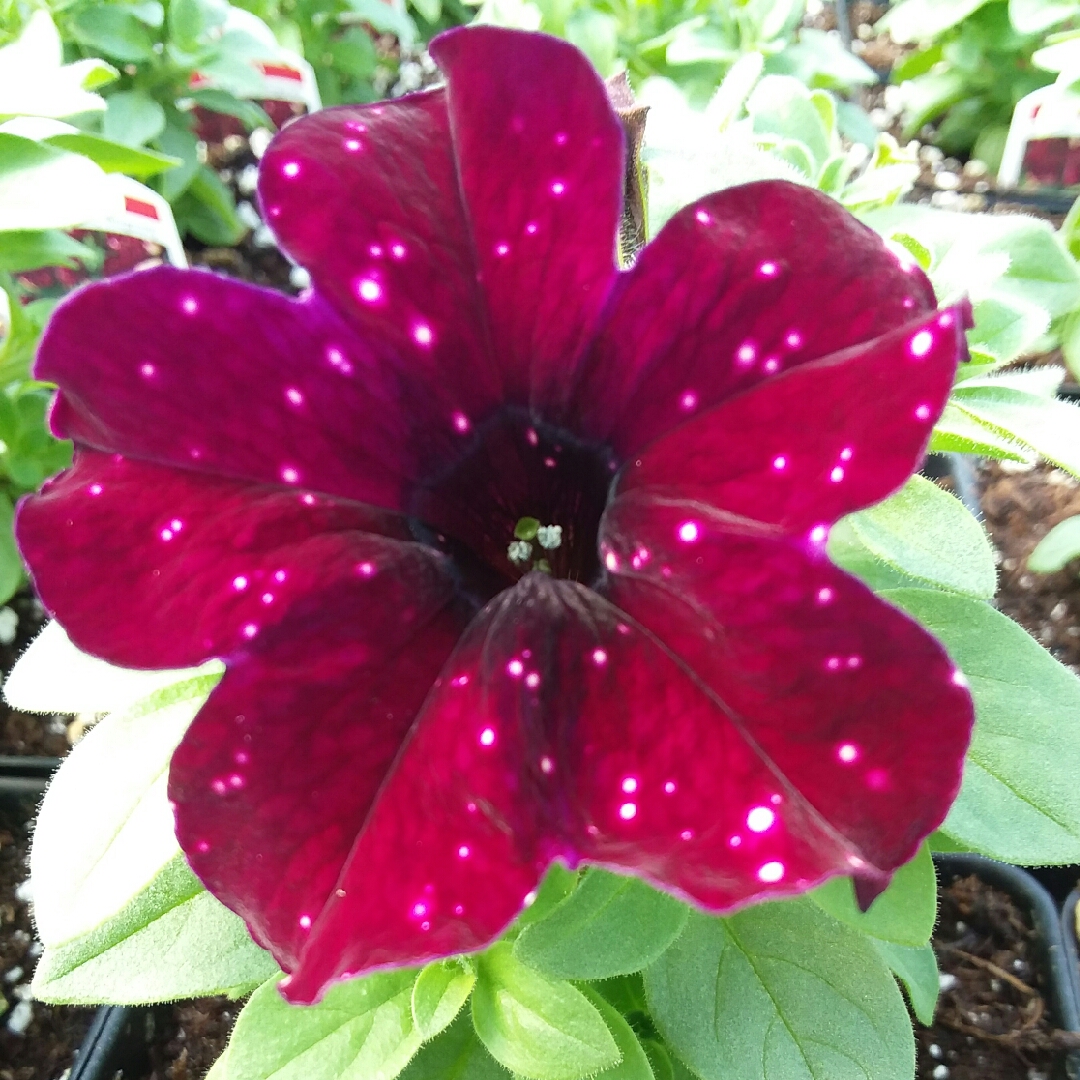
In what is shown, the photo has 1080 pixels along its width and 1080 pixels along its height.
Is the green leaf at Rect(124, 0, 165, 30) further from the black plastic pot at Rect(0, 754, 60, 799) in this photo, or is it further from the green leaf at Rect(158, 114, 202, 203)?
the black plastic pot at Rect(0, 754, 60, 799)

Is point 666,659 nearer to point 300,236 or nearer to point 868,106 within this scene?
point 300,236

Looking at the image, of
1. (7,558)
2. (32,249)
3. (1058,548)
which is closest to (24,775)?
(7,558)

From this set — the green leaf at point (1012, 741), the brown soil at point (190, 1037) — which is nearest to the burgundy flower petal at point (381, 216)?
the green leaf at point (1012, 741)

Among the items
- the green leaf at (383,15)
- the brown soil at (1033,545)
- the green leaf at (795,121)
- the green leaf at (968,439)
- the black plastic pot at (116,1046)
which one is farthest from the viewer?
the green leaf at (383,15)

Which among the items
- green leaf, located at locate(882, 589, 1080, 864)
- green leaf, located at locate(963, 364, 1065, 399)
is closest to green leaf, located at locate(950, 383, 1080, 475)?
green leaf, located at locate(963, 364, 1065, 399)

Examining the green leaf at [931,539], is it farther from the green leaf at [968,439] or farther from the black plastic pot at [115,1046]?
the black plastic pot at [115,1046]

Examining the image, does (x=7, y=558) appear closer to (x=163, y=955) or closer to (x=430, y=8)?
(x=163, y=955)
